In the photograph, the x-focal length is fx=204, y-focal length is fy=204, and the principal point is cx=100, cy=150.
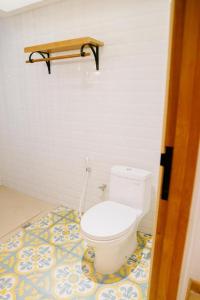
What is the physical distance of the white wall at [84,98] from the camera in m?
1.66

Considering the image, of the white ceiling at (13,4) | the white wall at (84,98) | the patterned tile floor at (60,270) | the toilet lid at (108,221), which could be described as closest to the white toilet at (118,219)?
the toilet lid at (108,221)

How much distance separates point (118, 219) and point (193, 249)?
788mm

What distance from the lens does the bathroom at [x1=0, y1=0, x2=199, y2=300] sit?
61.1 inches

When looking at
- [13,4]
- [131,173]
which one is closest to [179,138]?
[131,173]

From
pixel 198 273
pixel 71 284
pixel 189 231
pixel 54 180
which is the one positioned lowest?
pixel 71 284

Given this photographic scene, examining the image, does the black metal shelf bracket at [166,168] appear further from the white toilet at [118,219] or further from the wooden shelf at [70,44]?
the wooden shelf at [70,44]

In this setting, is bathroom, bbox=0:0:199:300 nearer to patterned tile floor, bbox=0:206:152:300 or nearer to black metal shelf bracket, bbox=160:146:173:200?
patterned tile floor, bbox=0:206:152:300

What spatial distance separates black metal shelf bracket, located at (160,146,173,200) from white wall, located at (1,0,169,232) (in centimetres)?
113

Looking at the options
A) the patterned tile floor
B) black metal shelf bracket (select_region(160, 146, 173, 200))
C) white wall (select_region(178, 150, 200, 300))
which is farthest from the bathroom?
black metal shelf bracket (select_region(160, 146, 173, 200))

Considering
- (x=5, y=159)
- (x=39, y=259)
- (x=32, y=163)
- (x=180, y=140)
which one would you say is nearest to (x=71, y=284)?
(x=39, y=259)

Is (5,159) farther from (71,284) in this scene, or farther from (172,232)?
(172,232)

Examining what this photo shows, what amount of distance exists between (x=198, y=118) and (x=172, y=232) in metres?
0.39

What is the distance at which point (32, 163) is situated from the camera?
8.74 ft

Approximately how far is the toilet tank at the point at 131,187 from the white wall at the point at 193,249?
Result: 0.87m
